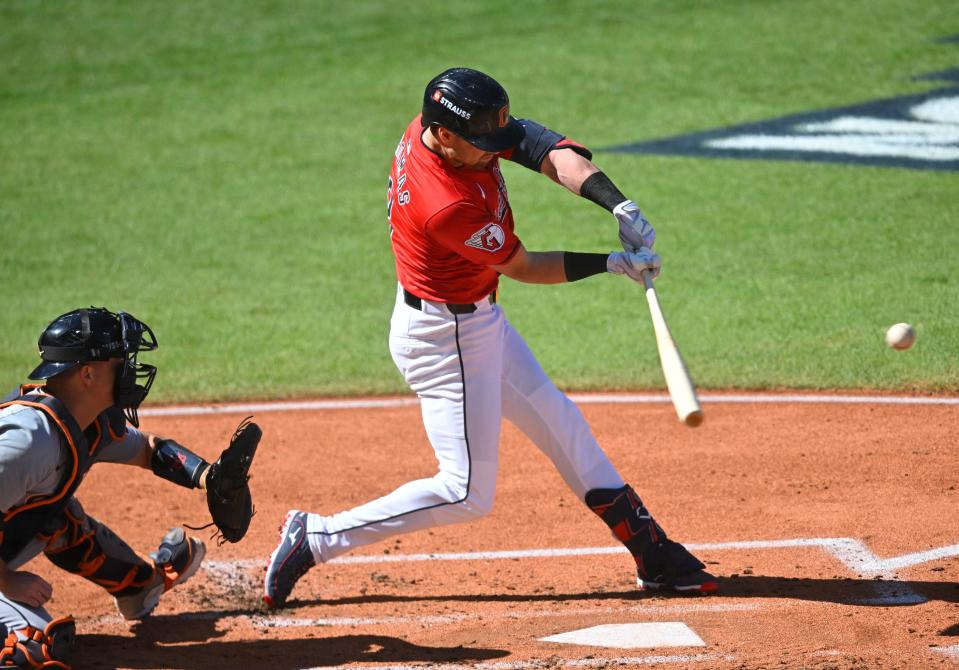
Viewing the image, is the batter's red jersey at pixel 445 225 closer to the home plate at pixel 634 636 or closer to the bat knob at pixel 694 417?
the bat knob at pixel 694 417

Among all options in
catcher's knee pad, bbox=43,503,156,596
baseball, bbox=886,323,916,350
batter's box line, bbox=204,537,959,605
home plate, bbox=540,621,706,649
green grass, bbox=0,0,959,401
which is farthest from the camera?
green grass, bbox=0,0,959,401

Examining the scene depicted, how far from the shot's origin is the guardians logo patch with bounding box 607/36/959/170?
11156mm

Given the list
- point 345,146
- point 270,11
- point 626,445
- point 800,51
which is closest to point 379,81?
point 345,146

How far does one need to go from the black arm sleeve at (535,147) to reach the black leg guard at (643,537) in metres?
1.33

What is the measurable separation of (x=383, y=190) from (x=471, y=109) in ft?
24.0

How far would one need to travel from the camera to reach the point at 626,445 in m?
6.42

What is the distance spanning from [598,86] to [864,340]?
6.73 m

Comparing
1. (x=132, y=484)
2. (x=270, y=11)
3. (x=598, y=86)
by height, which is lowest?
(x=132, y=484)

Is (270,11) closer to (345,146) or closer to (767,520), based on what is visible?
(345,146)

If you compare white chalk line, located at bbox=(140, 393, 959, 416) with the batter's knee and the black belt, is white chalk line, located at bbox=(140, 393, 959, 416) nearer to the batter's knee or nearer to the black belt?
the batter's knee

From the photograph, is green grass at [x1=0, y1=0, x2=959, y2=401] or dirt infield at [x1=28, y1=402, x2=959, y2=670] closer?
dirt infield at [x1=28, y1=402, x2=959, y2=670]

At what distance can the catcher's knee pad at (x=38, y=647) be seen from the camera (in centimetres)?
386

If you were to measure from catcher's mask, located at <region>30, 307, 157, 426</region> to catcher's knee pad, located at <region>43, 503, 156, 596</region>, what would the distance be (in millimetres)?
611

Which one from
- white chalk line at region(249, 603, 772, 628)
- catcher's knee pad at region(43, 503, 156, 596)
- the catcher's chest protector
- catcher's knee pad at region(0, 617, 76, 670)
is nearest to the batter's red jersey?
white chalk line at region(249, 603, 772, 628)
